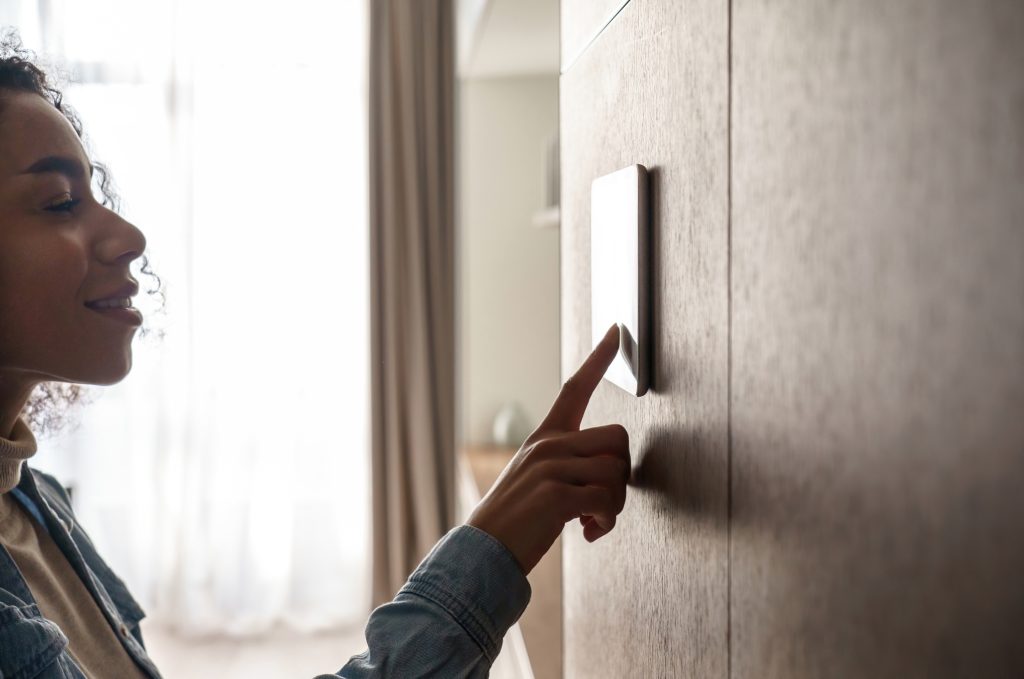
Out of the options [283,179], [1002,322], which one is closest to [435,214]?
[283,179]

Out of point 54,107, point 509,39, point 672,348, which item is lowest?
point 672,348

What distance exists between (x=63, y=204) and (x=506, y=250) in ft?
8.03

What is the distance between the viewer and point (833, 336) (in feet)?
1.13

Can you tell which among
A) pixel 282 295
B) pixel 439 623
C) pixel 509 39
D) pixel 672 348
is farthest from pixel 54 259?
pixel 282 295

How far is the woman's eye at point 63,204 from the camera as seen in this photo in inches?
35.5

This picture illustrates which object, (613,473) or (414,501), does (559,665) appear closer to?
(613,473)

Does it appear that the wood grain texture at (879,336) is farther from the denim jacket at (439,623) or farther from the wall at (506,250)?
the wall at (506,250)

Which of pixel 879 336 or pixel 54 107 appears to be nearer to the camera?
pixel 879 336

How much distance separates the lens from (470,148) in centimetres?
328

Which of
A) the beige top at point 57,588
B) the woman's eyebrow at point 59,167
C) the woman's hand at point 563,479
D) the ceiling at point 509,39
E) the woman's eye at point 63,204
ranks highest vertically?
the ceiling at point 509,39

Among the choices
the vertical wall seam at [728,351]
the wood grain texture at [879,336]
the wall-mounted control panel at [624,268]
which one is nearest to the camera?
the wood grain texture at [879,336]

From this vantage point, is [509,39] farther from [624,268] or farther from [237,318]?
[624,268]

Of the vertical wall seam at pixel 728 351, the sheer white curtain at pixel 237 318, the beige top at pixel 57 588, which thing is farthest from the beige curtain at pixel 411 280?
the vertical wall seam at pixel 728 351

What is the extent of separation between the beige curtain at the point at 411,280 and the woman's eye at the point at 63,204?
219cm
